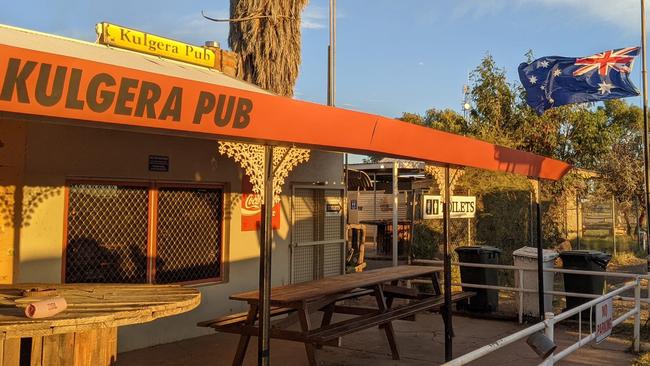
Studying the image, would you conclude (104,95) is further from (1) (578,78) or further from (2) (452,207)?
(1) (578,78)

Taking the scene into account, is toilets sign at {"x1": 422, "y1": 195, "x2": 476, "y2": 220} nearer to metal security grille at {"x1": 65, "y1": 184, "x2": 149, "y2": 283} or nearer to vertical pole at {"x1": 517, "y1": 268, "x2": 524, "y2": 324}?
vertical pole at {"x1": 517, "y1": 268, "x2": 524, "y2": 324}

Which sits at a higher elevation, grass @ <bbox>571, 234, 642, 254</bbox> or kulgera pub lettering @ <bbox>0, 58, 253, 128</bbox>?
kulgera pub lettering @ <bbox>0, 58, 253, 128</bbox>

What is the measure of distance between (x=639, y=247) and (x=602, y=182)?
333 centimetres

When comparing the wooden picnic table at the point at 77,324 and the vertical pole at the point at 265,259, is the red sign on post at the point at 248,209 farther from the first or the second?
the vertical pole at the point at 265,259

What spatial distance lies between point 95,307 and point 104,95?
5.28 feet

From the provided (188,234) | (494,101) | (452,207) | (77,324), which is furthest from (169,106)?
(494,101)

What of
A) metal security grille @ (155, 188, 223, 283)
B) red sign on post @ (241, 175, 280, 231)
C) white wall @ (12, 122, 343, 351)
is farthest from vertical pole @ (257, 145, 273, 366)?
red sign on post @ (241, 175, 280, 231)

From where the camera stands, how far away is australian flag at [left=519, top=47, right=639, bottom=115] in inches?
486

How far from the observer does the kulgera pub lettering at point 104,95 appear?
7.98 feet

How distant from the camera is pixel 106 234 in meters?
6.67

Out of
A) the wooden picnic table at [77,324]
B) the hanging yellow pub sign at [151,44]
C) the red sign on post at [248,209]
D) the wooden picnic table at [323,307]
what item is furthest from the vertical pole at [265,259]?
the hanging yellow pub sign at [151,44]

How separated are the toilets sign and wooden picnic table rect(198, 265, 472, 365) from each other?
31.9 inches

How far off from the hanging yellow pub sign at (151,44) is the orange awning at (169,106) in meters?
4.52

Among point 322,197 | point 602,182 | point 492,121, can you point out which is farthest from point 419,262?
point 602,182
